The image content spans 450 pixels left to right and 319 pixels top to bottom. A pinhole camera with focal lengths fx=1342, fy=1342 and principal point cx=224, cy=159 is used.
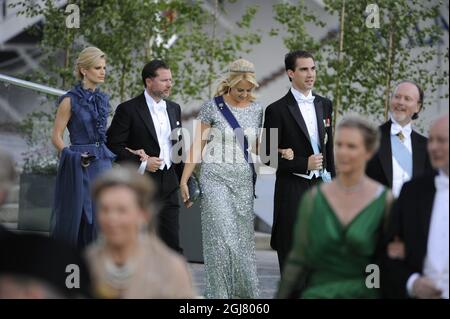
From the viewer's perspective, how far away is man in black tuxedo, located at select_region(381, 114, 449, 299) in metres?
6.98

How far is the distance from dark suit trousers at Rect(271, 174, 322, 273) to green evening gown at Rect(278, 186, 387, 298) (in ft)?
14.5

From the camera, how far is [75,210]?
11.6m

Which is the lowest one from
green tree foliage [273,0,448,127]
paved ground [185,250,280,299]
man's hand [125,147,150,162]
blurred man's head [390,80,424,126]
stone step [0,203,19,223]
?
paved ground [185,250,280,299]

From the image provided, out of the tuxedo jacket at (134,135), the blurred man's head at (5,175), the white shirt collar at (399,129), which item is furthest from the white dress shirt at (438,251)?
the tuxedo jacket at (134,135)

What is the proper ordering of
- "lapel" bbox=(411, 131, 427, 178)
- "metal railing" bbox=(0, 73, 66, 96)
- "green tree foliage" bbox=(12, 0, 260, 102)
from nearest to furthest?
"lapel" bbox=(411, 131, 427, 178)
"metal railing" bbox=(0, 73, 66, 96)
"green tree foliage" bbox=(12, 0, 260, 102)

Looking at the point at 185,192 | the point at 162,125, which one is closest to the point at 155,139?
the point at 162,125

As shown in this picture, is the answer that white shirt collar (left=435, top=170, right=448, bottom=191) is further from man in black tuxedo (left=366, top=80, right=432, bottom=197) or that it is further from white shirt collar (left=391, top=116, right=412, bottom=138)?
white shirt collar (left=391, top=116, right=412, bottom=138)

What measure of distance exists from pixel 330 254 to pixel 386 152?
331 cm

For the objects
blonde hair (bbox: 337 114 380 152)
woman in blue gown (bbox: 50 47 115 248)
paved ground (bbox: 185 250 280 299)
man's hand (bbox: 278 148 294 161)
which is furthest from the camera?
paved ground (bbox: 185 250 280 299)

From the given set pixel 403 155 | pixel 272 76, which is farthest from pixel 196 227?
pixel 272 76

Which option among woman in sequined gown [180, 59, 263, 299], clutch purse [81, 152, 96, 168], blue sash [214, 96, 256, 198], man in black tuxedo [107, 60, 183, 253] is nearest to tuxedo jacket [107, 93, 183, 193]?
man in black tuxedo [107, 60, 183, 253]

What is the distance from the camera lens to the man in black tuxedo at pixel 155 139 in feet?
39.6

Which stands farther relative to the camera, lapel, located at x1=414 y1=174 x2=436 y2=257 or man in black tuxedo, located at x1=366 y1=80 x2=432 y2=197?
man in black tuxedo, located at x1=366 y1=80 x2=432 y2=197
